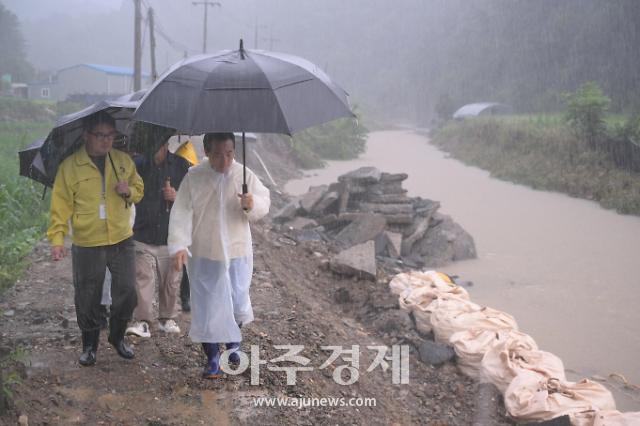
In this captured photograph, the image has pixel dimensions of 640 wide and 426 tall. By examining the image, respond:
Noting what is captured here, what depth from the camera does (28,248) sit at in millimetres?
7047

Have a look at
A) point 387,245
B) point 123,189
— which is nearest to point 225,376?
point 123,189

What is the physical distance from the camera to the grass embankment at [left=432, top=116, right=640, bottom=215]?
18750 millimetres

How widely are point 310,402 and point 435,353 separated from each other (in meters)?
1.85

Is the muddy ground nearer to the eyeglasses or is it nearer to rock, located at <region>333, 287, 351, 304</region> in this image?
rock, located at <region>333, 287, 351, 304</region>

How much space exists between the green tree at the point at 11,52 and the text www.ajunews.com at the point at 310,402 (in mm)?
47836

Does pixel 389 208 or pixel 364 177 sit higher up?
pixel 364 177

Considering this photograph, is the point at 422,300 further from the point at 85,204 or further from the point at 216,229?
the point at 85,204

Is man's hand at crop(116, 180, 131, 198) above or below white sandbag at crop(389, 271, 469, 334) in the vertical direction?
above

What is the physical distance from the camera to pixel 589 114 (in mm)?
23078

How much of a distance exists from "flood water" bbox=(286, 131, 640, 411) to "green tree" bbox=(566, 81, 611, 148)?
3.47 metres

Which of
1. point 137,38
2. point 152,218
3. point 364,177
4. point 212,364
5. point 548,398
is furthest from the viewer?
point 137,38

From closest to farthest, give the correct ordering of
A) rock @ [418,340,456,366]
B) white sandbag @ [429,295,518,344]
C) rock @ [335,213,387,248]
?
rock @ [418,340,456,366] < white sandbag @ [429,295,518,344] < rock @ [335,213,387,248]

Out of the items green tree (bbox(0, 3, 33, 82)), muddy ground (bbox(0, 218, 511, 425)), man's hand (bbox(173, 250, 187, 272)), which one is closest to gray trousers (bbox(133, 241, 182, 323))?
muddy ground (bbox(0, 218, 511, 425))

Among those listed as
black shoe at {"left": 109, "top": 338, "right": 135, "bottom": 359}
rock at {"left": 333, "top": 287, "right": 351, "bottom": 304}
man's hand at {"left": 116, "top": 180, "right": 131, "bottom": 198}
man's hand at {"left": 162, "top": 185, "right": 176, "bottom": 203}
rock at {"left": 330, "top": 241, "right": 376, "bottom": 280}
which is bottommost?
rock at {"left": 333, "top": 287, "right": 351, "bottom": 304}
